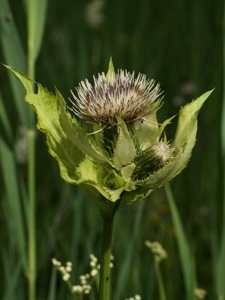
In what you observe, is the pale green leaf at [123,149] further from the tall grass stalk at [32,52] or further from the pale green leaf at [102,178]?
the tall grass stalk at [32,52]

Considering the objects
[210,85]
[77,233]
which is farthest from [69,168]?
[210,85]

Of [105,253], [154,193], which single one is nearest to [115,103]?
[105,253]

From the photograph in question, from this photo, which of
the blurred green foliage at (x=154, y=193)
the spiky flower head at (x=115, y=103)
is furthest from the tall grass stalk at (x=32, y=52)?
the spiky flower head at (x=115, y=103)

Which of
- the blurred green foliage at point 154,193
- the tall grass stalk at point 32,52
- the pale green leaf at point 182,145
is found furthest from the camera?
the blurred green foliage at point 154,193

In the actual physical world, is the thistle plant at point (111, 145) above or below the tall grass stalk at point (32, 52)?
below

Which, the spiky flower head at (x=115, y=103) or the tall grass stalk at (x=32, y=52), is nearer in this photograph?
the spiky flower head at (x=115, y=103)

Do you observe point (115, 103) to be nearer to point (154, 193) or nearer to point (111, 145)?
point (111, 145)

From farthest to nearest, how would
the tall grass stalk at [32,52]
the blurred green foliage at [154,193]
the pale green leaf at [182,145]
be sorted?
the blurred green foliage at [154,193], the tall grass stalk at [32,52], the pale green leaf at [182,145]

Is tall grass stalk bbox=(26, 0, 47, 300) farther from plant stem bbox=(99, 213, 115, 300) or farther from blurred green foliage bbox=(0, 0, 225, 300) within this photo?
plant stem bbox=(99, 213, 115, 300)

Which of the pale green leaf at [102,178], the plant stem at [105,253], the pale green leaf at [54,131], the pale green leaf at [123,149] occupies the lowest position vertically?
the plant stem at [105,253]
